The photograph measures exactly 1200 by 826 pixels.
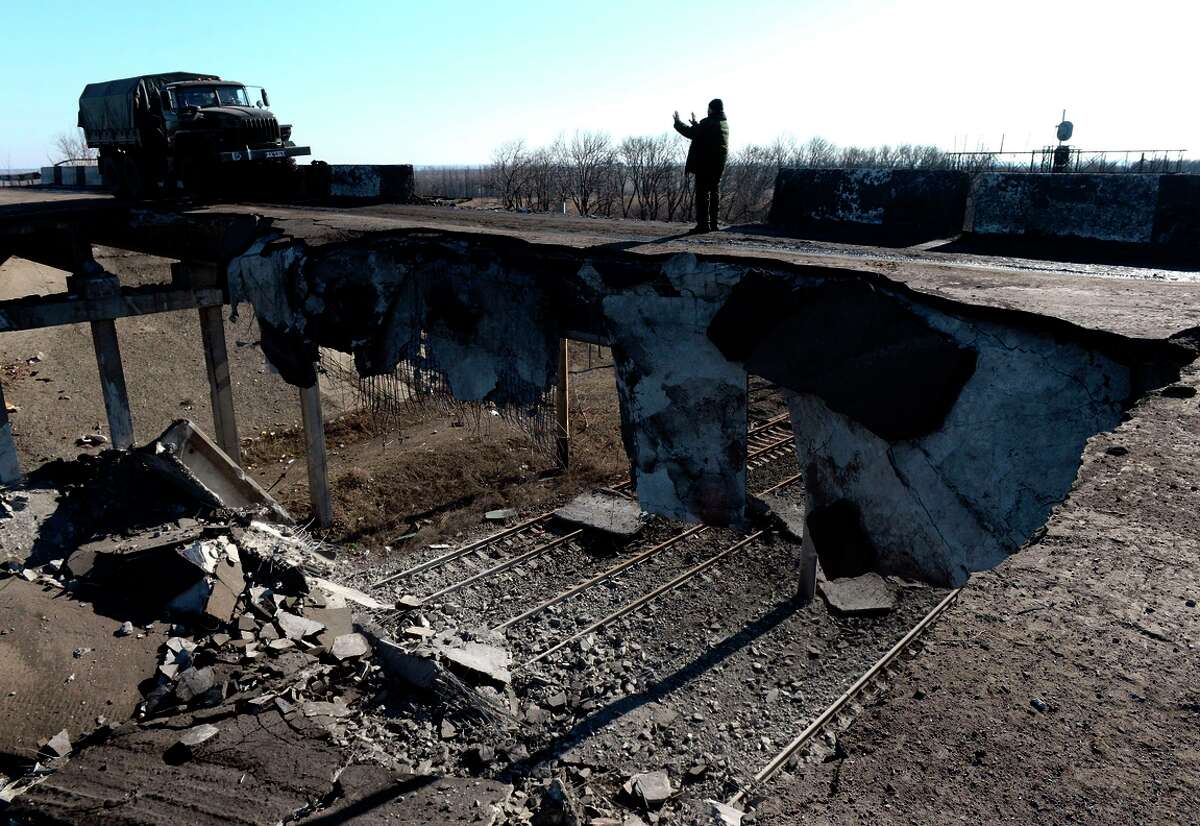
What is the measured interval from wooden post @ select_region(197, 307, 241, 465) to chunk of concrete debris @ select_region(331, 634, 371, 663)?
500cm

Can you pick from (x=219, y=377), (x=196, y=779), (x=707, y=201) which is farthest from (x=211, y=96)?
(x=196, y=779)

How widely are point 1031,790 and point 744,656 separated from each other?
23.9 ft

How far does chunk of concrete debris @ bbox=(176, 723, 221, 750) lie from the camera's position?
231 inches

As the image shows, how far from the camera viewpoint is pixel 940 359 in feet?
12.4

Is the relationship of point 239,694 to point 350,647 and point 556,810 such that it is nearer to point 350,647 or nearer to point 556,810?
point 350,647

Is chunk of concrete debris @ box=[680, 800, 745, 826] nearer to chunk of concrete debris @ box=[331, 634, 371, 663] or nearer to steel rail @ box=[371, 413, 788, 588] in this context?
chunk of concrete debris @ box=[331, 634, 371, 663]

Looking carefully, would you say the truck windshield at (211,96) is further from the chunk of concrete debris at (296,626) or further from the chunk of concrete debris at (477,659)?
the chunk of concrete debris at (477,659)

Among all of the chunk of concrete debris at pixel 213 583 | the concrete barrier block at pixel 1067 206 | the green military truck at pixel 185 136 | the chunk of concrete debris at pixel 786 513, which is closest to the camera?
the concrete barrier block at pixel 1067 206

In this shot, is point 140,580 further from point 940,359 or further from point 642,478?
point 940,359

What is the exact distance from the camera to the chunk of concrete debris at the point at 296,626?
7486mm

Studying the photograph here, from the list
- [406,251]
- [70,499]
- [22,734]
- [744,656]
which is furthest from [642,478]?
[70,499]

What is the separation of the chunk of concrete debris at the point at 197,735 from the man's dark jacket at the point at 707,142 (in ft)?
18.9

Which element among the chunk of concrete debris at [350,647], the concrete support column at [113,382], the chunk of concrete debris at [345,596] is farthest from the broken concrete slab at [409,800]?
the concrete support column at [113,382]

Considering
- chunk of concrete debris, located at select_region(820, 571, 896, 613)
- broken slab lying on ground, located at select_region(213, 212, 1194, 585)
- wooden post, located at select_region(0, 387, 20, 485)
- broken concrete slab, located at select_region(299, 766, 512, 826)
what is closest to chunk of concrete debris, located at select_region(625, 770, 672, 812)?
broken concrete slab, located at select_region(299, 766, 512, 826)
